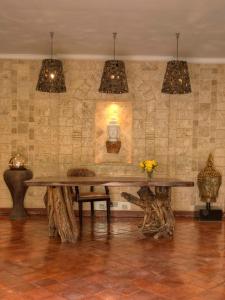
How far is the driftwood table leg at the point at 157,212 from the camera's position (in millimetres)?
4914

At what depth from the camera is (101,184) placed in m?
4.54

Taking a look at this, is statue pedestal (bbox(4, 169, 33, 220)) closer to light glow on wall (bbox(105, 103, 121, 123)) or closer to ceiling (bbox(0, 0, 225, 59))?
light glow on wall (bbox(105, 103, 121, 123))

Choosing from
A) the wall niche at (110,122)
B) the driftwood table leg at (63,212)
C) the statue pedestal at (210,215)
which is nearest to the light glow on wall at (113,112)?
the wall niche at (110,122)

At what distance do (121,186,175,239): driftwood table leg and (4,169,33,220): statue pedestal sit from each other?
1990mm

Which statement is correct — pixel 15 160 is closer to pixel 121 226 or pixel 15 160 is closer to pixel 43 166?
pixel 43 166

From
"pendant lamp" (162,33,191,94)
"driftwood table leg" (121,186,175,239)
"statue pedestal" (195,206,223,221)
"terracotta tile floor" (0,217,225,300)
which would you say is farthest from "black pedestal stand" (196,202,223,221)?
"pendant lamp" (162,33,191,94)

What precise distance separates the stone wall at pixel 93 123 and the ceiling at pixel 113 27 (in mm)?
368

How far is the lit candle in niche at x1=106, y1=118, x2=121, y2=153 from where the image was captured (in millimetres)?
6547

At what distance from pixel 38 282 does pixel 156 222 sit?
2206 millimetres

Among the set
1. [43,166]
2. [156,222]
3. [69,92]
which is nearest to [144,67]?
[69,92]

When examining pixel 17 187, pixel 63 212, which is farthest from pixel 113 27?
pixel 17 187

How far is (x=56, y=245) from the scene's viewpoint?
14.6 feet

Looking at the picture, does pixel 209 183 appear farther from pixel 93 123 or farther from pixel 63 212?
pixel 63 212

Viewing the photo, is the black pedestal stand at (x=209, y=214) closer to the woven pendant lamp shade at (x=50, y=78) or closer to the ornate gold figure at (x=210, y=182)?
the ornate gold figure at (x=210, y=182)
